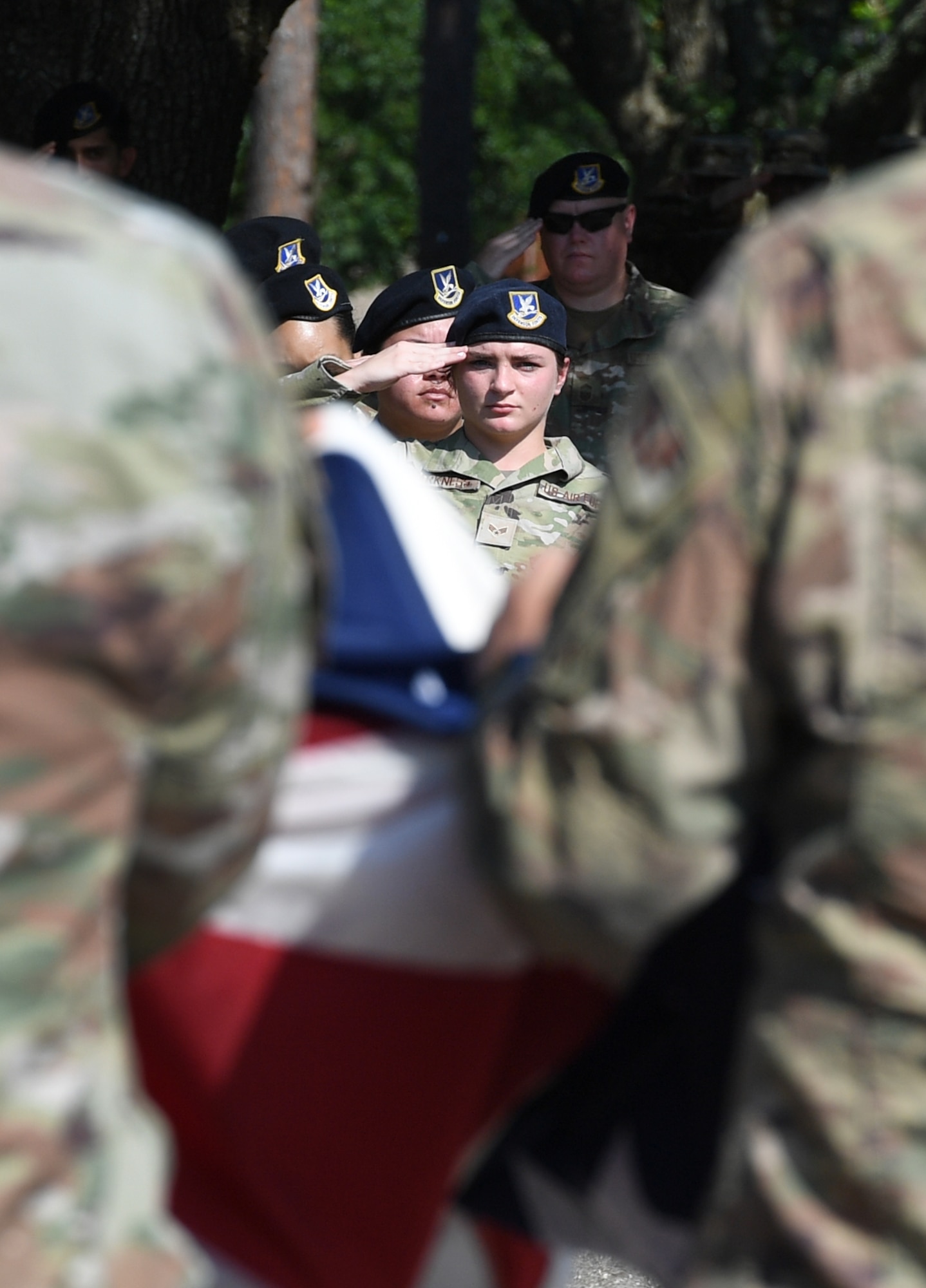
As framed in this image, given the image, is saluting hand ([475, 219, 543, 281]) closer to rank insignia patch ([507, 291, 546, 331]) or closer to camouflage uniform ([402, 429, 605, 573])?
rank insignia patch ([507, 291, 546, 331])

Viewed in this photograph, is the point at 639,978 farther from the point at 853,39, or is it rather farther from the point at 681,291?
the point at 853,39

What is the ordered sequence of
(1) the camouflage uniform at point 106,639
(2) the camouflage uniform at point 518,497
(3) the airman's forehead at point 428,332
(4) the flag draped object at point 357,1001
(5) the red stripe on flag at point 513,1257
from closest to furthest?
(1) the camouflage uniform at point 106,639 → (4) the flag draped object at point 357,1001 → (5) the red stripe on flag at point 513,1257 → (2) the camouflage uniform at point 518,497 → (3) the airman's forehead at point 428,332

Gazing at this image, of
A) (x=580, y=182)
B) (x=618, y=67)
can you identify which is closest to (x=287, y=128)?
(x=618, y=67)

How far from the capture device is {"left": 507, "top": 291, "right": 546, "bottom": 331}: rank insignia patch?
4.17 metres

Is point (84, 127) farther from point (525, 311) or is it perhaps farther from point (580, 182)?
point (580, 182)

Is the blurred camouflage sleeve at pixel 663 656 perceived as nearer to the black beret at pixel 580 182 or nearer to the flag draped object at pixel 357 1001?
the flag draped object at pixel 357 1001

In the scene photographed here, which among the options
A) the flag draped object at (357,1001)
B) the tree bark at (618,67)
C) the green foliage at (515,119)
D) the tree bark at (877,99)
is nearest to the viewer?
the flag draped object at (357,1001)

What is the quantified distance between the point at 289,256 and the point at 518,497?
1201 millimetres

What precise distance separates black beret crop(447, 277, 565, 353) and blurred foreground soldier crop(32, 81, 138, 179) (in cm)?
138

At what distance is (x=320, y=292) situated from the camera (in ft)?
14.9

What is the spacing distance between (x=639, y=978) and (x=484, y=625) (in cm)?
40

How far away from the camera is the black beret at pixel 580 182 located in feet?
19.2

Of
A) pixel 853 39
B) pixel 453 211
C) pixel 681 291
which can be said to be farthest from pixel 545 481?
pixel 853 39

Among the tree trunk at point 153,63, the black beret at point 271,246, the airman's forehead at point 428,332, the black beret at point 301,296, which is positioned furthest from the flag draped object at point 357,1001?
the tree trunk at point 153,63
